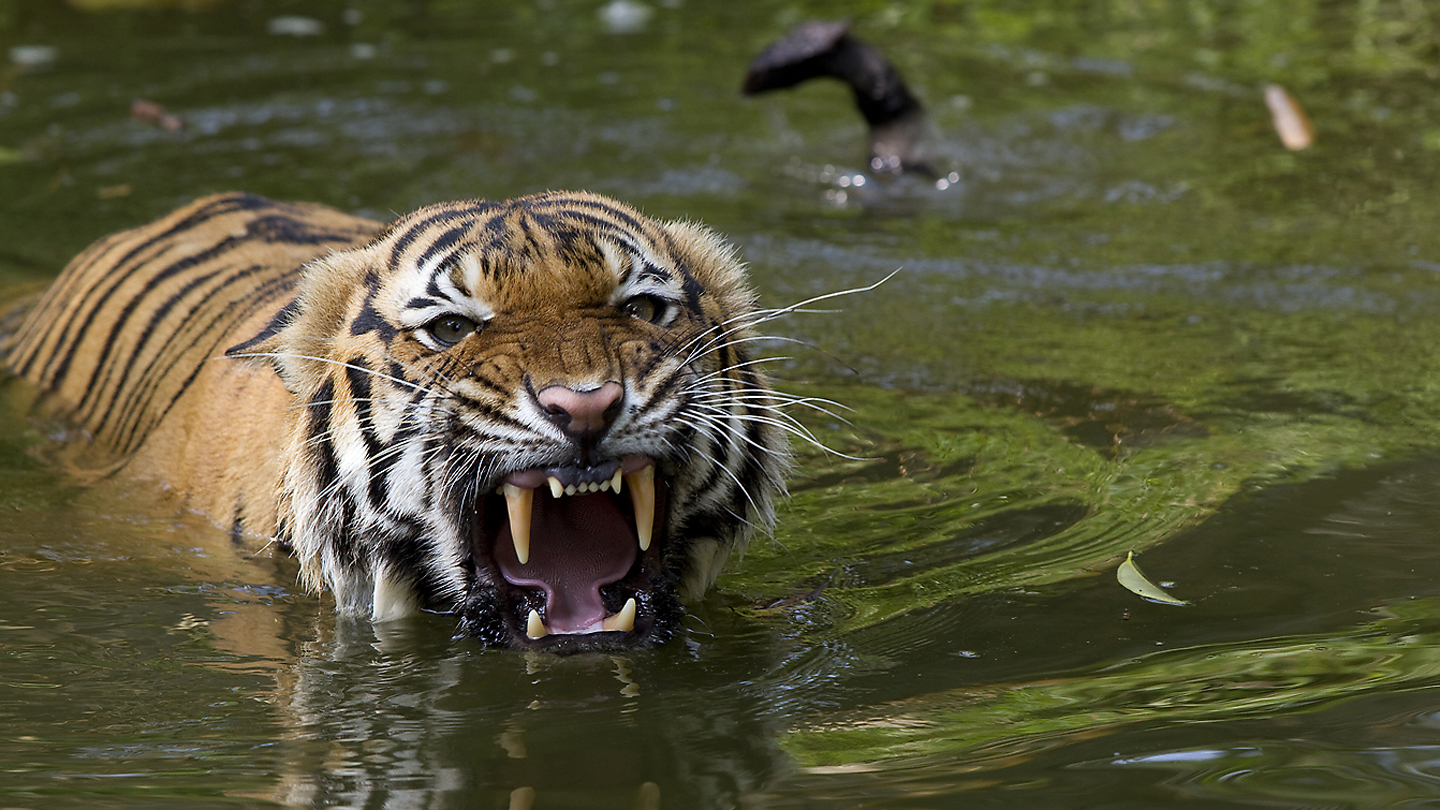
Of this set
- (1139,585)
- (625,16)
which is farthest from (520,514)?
(625,16)

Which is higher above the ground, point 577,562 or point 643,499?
point 643,499

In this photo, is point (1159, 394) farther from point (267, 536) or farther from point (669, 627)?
point (267, 536)

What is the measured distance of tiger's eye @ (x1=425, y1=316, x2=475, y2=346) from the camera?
240 centimetres

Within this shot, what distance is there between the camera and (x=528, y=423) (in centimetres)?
223

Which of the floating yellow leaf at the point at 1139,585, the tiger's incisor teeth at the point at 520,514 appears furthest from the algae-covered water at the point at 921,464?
the tiger's incisor teeth at the point at 520,514

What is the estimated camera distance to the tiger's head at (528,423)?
2275 millimetres

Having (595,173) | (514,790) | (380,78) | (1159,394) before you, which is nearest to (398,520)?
(514,790)

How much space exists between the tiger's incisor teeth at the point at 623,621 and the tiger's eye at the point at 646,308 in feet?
1.46

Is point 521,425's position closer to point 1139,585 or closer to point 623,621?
point 623,621

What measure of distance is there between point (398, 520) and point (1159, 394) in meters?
2.02

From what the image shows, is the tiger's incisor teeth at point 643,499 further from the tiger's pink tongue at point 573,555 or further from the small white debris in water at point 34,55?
the small white debris in water at point 34,55

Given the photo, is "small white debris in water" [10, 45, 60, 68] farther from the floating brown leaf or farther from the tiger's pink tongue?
the tiger's pink tongue

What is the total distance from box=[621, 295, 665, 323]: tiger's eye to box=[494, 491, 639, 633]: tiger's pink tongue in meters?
0.30

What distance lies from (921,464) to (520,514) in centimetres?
132
